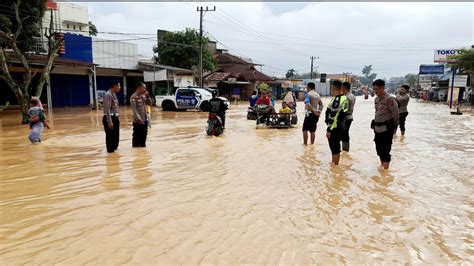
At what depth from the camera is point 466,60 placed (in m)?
32.0

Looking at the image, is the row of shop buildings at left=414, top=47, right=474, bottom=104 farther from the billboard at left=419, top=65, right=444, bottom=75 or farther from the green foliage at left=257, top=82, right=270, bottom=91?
the green foliage at left=257, top=82, right=270, bottom=91

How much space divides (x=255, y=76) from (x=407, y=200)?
4228 cm

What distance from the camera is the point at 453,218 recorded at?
4137 millimetres

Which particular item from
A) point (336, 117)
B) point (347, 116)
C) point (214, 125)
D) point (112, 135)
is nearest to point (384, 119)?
point (336, 117)

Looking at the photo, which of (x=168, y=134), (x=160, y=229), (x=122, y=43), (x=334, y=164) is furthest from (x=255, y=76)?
(x=160, y=229)

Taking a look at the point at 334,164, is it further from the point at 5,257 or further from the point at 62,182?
the point at 5,257

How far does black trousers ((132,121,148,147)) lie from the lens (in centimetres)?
851

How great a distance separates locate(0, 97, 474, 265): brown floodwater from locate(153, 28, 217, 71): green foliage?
2871cm

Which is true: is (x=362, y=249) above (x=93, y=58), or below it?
below

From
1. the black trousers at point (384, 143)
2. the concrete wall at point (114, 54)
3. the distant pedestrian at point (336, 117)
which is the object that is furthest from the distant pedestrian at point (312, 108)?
the concrete wall at point (114, 54)

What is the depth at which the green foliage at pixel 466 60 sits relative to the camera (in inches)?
1251

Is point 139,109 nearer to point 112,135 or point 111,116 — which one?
point 111,116

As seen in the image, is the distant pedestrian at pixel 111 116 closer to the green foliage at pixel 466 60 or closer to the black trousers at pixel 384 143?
the black trousers at pixel 384 143

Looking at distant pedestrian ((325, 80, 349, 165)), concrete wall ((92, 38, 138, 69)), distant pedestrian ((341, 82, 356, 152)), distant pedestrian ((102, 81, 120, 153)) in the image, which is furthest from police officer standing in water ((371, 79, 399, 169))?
concrete wall ((92, 38, 138, 69))
